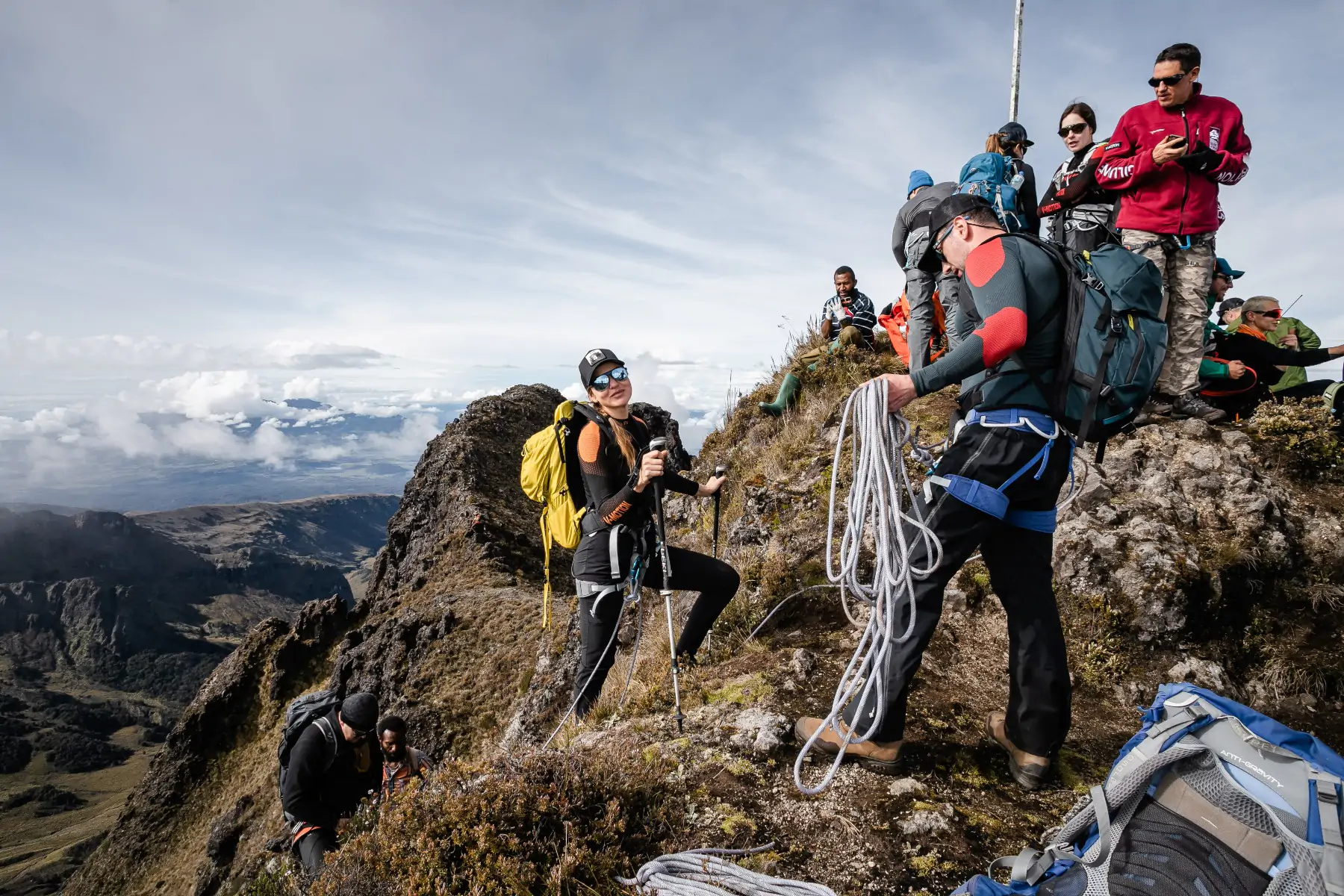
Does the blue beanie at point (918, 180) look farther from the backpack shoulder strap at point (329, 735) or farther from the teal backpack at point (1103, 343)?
the backpack shoulder strap at point (329, 735)

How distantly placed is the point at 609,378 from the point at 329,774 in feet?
15.3

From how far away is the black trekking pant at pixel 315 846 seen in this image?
18.6 feet

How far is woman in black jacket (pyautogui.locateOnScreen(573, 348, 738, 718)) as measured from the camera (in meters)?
5.12

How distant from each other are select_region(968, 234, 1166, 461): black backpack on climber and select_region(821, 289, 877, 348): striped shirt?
8.06m

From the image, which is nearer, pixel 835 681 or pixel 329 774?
pixel 835 681

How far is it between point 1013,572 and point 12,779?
163 metres

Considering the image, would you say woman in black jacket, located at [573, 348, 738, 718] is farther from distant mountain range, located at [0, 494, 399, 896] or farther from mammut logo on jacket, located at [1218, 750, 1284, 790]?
distant mountain range, located at [0, 494, 399, 896]

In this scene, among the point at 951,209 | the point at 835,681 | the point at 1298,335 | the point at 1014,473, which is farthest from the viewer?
the point at 1298,335

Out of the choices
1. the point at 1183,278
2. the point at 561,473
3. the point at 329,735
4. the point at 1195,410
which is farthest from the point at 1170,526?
the point at 329,735

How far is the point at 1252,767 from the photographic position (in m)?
2.01

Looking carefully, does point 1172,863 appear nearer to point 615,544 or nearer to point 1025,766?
point 1025,766

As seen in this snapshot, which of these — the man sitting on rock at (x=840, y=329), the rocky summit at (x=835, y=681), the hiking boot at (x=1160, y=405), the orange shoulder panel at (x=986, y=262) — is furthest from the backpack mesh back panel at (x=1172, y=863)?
the man sitting on rock at (x=840, y=329)

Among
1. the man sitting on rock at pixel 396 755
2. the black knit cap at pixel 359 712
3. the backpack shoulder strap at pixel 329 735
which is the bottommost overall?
the man sitting on rock at pixel 396 755

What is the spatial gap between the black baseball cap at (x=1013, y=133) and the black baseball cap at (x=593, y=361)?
18.6ft
